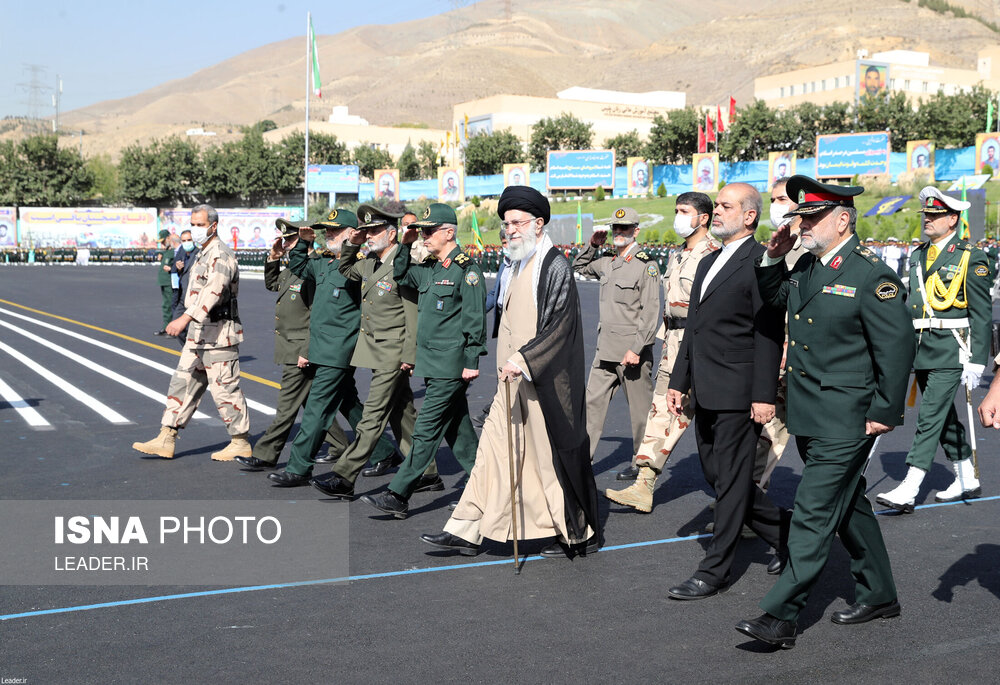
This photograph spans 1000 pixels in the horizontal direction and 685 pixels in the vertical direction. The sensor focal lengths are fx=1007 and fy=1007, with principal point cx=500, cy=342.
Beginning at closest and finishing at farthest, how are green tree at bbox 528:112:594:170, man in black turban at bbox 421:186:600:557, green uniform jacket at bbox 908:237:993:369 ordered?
man in black turban at bbox 421:186:600:557
green uniform jacket at bbox 908:237:993:369
green tree at bbox 528:112:594:170

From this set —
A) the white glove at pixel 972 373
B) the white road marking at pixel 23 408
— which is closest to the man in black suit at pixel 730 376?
the white glove at pixel 972 373

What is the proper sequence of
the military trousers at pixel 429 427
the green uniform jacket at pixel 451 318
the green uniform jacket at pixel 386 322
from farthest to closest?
1. the green uniform jacket at pixel 386 322
2. the green uniform jacket at pixel 451 318
3. the military trousers at pixel 429 427

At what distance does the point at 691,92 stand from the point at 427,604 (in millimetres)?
205248

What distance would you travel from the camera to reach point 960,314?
265 inches

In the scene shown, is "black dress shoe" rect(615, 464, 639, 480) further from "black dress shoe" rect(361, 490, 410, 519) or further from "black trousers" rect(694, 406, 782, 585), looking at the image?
"black trousers" rect(694, 406, 782, 585)

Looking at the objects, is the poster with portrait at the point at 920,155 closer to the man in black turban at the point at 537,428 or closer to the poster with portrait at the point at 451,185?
the poster with portrait at the point at 451,185

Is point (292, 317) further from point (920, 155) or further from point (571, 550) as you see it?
point (920, 155)

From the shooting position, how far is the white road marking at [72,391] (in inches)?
399

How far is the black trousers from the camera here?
16.0 ft

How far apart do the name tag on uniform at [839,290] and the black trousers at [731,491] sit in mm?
838

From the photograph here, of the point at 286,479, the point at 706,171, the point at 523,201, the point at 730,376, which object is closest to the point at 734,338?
the point at 730,376

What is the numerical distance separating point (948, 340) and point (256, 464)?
5021 millimetres

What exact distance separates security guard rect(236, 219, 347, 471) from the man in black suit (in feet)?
10.8

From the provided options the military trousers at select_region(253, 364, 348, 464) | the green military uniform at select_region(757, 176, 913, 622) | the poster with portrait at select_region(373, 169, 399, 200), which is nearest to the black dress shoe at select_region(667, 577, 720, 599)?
the green military uniform at select_region(757, 176, 913, 622)
